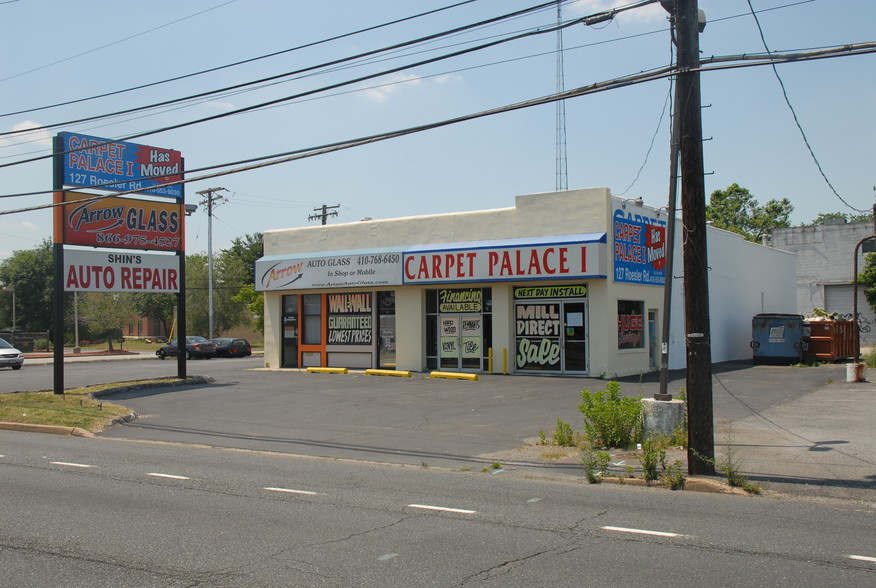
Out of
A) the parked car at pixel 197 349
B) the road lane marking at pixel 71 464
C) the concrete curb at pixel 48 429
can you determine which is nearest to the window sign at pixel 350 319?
the concrete curb at pixel 48 429

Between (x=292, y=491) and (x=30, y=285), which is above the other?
(x=30, y=285)

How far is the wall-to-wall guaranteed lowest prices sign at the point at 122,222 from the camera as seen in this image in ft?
71.2

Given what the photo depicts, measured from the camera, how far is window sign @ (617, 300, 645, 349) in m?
24.3

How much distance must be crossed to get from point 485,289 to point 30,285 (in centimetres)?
6756

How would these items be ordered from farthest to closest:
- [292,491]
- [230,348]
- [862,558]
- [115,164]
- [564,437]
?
[230,348], [115,164], [564,437], [292,491], [862,558]

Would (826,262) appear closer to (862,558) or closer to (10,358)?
(862,558)

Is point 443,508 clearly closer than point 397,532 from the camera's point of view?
No

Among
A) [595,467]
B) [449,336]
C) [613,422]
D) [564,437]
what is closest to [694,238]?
[595,467]

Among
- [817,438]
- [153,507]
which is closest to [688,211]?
[817,438]

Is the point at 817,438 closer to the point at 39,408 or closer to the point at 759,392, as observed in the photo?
the point at 759,392

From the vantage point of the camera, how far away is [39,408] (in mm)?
17859

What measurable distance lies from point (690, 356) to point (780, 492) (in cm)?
202

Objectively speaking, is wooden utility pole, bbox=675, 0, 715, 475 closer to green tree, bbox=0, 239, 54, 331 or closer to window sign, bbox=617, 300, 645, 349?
window sign, bbox=617, 300, 645, 349

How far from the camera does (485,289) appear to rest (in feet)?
83.3
